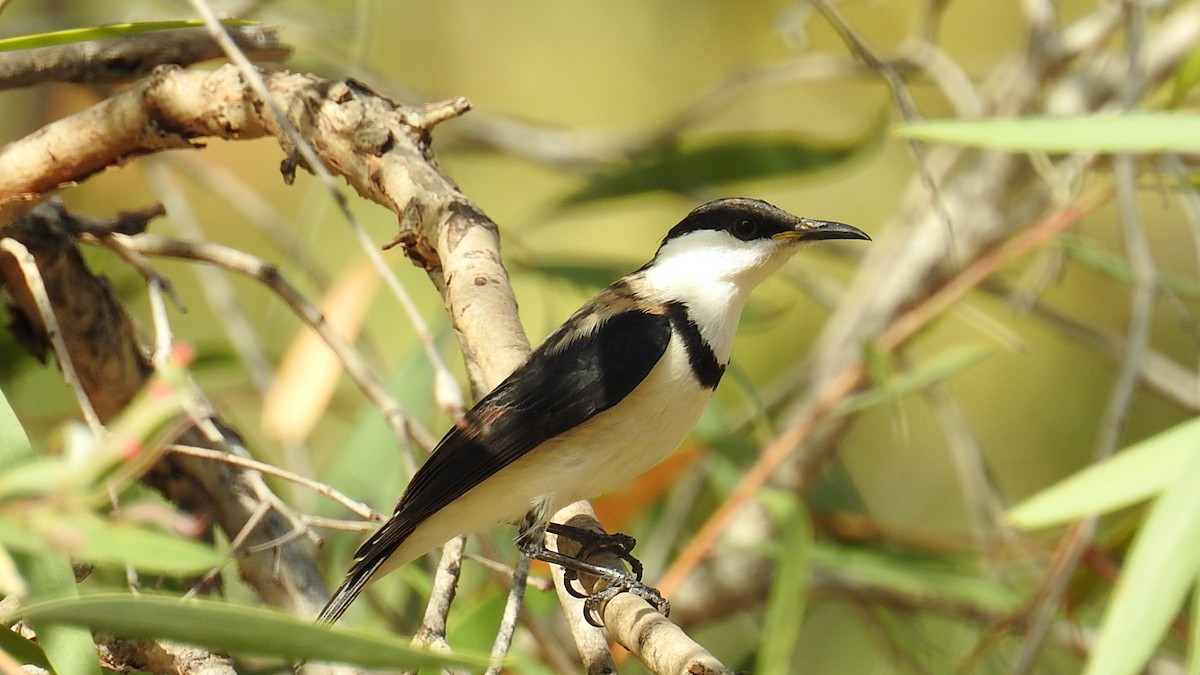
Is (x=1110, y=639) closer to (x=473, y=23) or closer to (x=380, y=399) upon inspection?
(x=380, y=399)

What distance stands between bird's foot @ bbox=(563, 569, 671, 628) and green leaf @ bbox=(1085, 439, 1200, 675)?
0.58m

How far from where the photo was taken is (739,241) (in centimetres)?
253

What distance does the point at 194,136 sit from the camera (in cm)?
199

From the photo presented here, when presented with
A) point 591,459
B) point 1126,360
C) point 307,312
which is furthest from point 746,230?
point 307,312

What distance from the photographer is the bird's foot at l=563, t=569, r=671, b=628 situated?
5.80ft

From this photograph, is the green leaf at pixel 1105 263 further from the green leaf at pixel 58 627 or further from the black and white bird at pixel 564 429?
the green leaf at pixel 58 627

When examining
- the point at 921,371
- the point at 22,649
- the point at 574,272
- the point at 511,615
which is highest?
the point at 574,272

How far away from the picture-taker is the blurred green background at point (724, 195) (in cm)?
369

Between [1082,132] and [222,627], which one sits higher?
[1082,132]

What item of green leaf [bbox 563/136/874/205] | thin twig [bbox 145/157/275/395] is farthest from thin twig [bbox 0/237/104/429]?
green leaf [bbox 563/136/874/205]

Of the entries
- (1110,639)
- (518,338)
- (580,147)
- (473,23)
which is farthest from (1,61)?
(473,23)

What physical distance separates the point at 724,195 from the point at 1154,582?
265cm

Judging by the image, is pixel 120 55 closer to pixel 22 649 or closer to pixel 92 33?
pixel 92 33

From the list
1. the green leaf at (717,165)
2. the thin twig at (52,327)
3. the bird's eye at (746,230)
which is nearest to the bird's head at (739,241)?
the bird's eye at (746,230)
